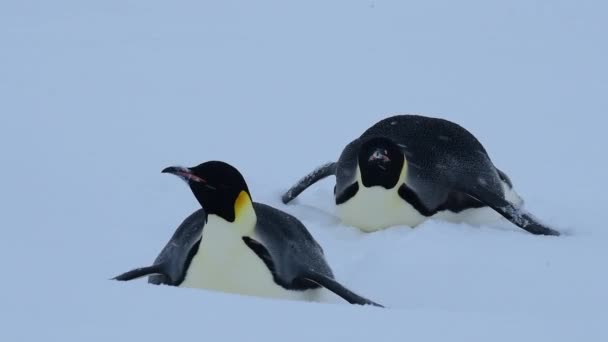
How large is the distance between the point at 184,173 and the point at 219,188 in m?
0.16

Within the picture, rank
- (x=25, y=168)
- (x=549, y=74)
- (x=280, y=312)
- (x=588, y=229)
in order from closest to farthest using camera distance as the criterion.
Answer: (x=280, y=312)
(x=588, y=229)
(x=25, y=168)
(x=549, y=74)

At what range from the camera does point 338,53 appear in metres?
15.9

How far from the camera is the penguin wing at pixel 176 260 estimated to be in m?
4.68

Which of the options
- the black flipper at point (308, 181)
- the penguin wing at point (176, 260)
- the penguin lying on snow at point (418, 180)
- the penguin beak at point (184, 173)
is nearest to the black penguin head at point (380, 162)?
the penguin lying on snow at point (418, 180)

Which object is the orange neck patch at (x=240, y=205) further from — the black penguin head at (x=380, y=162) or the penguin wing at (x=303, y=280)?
the black penguin head at (x=380, y=162)

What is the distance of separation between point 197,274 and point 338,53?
1144 centimetres

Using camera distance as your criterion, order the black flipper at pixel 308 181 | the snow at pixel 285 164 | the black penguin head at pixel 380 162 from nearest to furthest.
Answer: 1. the snow at pixel 285 164
2. the black penguin head at pixel 380 162
3. the black flipper at pixel 308 181

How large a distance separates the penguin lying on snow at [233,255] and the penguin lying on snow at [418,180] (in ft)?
5.29

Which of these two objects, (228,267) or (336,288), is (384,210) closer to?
(336,288)

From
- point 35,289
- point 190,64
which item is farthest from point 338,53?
point 35,289

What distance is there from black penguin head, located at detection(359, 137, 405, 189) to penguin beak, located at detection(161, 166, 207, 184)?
1799 mm

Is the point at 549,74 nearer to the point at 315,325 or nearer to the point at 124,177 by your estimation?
the point at 124,177

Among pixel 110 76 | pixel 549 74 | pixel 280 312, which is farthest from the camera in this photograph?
pixel 549 74

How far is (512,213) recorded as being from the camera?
21.1 ft
